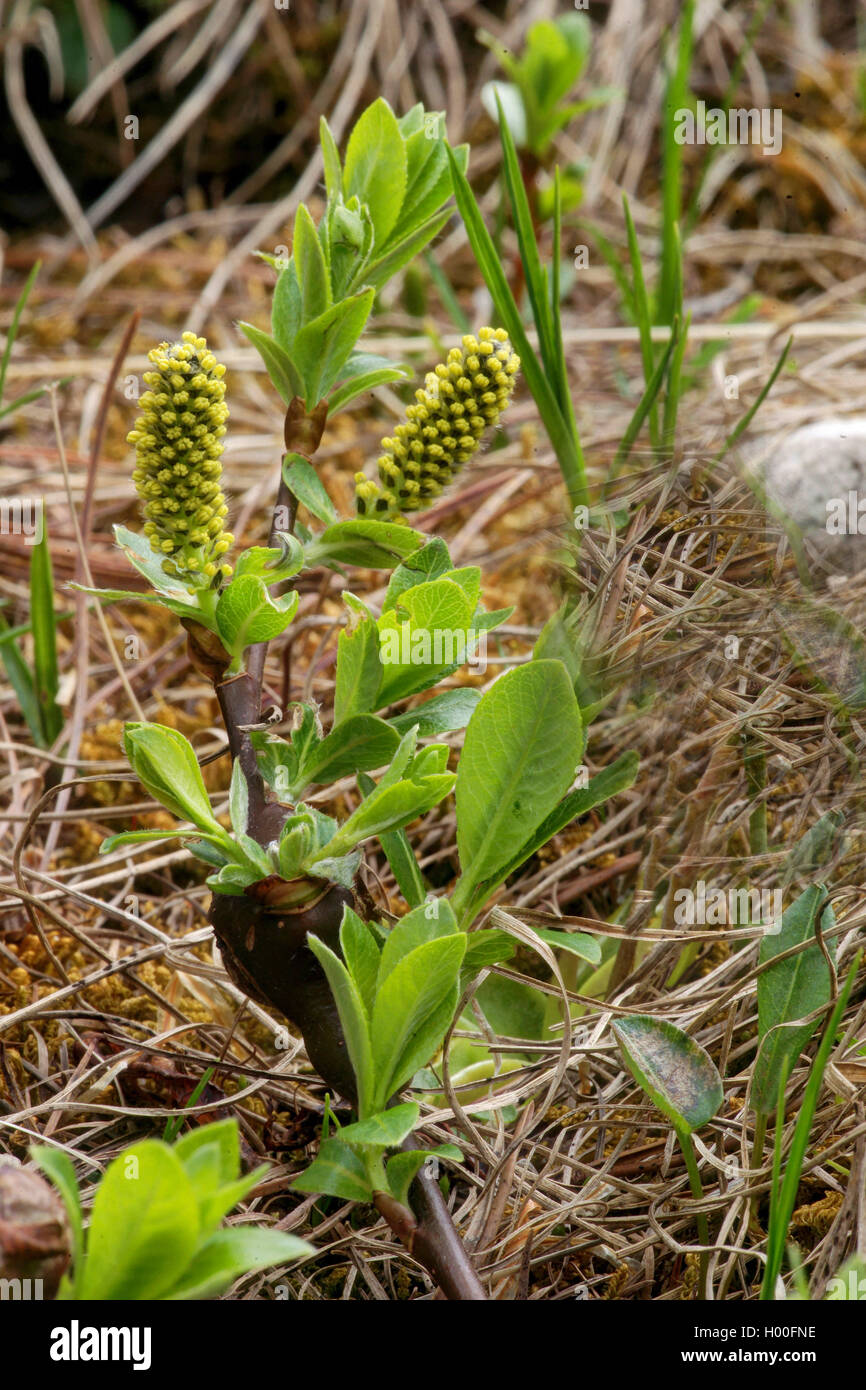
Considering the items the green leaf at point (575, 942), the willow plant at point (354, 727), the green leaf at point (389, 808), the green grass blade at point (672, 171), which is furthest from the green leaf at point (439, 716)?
the green grass blade at point (672, 171)

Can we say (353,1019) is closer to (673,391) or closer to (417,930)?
(417,930)

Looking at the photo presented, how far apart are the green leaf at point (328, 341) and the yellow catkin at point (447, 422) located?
0.29ft

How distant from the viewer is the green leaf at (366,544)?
104 centimetres

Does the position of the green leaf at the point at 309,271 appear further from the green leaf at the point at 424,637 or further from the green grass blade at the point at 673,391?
the green grass blade at the point at 673,391

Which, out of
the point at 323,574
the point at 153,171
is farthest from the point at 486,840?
the point at 153,171

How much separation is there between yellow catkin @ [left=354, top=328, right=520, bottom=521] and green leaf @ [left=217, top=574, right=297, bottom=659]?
0.14 meters

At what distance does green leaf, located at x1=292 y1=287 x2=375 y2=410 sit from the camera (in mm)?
1045

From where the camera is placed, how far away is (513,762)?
40.4 inches

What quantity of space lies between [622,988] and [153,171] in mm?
2612

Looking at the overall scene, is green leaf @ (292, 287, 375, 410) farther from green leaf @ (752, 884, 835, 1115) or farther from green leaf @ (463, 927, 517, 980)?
green leaf @ (752, 884, 835, 1115)

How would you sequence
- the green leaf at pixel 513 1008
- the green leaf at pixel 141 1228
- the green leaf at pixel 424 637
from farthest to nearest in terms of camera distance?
1. the green leaf at pixel 513 1008
2. the green leaf at pixel 424 637
3. the green leaf at pixel 141 1228

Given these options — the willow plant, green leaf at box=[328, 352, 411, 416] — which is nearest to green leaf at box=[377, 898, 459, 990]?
the willow plant

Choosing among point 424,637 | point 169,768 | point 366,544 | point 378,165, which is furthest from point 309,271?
point 169,768

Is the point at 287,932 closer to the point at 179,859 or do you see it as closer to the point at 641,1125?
the point at 641,1125
